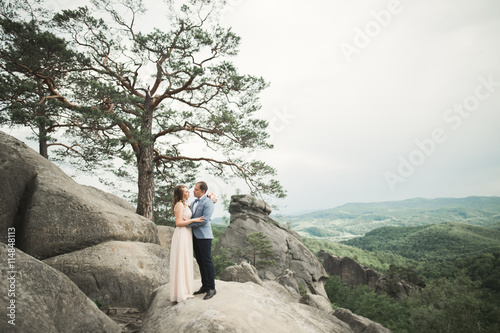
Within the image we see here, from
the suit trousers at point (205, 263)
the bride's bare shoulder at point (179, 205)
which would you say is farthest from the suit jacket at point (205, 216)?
the bride's bare shoulder at point (179, 205)

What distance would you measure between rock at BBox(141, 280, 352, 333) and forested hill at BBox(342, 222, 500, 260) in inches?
4213

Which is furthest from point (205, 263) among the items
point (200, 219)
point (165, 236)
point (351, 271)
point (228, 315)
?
point (351, 271)

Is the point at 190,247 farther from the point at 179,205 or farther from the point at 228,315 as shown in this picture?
the point at 228,315

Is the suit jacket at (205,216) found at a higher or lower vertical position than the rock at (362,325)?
higher

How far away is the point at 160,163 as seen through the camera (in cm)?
1575

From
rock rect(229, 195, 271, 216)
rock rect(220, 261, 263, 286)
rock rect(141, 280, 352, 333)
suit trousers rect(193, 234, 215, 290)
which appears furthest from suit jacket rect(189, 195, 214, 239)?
rock rect(229, 195, 271, 216)

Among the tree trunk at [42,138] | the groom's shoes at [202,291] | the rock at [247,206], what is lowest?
the groom's shoes at [202,291]

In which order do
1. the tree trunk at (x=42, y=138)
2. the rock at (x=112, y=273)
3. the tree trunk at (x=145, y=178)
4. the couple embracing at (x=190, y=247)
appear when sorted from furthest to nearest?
the tree trunk at (x=145, y=178) < the tree trunk at (x=42, y=138) < the rock at (x=112, y=273) < the couple embracing at (x=190, y=247)

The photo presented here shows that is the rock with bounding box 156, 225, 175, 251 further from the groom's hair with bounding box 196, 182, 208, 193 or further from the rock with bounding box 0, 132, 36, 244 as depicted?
the groom's hair with bounding box 196, 182, 208, 193

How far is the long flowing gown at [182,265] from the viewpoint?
185 inches

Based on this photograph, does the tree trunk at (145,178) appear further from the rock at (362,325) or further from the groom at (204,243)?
the rock at (362,325)

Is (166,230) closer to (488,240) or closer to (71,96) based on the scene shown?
(71,96)

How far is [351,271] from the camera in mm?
47719

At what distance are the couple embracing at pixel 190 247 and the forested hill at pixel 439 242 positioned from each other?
10769 centimetres
